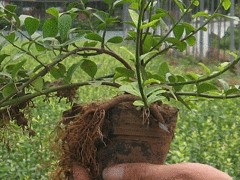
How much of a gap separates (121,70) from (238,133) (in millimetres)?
2547

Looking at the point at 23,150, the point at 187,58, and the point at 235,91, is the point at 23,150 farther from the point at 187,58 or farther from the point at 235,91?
the point at 187,58

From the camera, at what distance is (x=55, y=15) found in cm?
131

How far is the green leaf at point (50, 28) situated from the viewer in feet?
4.23

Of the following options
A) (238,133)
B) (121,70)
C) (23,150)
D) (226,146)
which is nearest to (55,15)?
(121,70)

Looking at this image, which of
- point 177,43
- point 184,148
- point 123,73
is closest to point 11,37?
point 123,73

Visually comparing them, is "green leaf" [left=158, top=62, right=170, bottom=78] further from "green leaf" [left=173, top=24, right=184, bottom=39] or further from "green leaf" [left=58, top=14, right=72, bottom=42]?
"green leaf" [left=58, top=14, right=72, bottom=42]

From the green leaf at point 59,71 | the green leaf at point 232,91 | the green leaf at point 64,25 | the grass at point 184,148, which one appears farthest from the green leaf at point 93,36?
the grass at point 184,148

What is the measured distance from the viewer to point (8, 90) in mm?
1338

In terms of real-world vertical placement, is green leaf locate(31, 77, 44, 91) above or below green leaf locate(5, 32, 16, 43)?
below

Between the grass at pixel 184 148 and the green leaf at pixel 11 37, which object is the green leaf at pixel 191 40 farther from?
the grass at pixel 184 148

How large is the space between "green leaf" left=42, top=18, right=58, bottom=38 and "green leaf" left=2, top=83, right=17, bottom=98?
0.12 m

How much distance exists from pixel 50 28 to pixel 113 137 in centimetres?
22

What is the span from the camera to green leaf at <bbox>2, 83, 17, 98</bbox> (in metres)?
1.33

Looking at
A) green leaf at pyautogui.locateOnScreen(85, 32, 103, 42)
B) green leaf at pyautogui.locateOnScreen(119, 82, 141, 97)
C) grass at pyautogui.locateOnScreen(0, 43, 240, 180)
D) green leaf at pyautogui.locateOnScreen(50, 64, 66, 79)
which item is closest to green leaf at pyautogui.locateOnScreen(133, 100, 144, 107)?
green leaf at pyautogui.locateOnScreen(119, 82, 141, 97)
